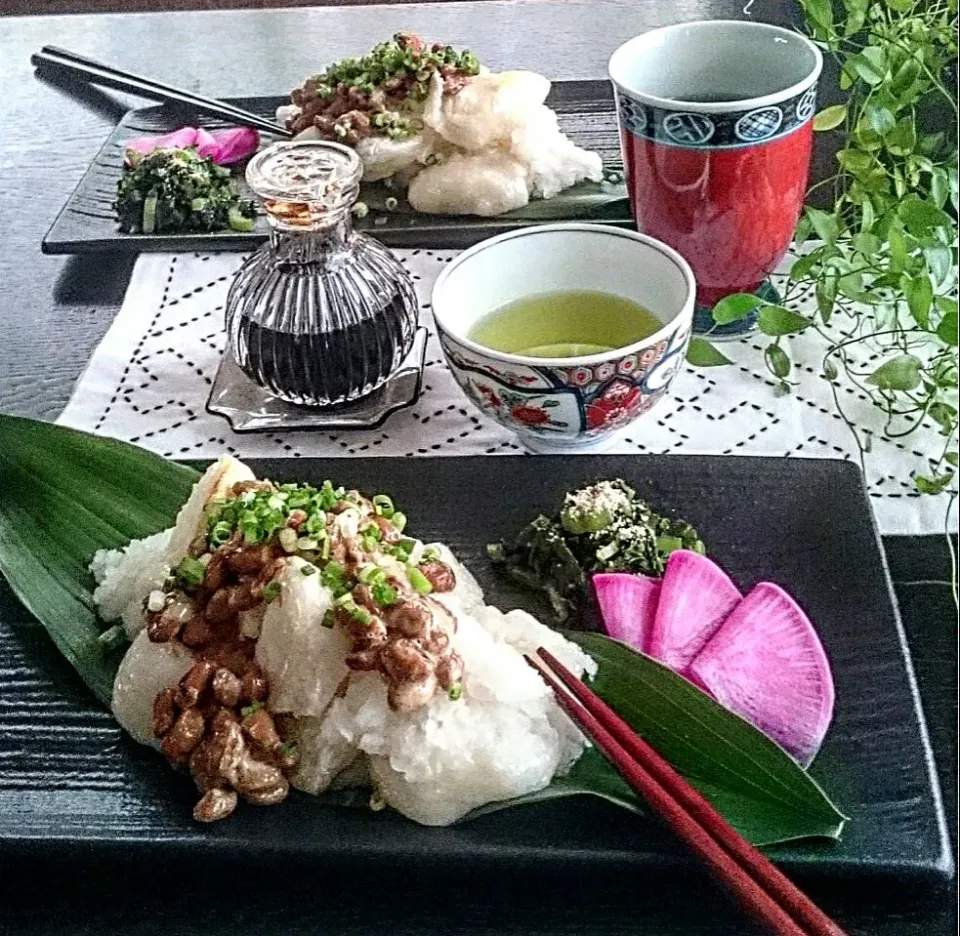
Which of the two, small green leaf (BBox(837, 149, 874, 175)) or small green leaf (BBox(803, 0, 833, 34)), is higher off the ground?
small green leaf (BBox(803, 0, 833, 34))

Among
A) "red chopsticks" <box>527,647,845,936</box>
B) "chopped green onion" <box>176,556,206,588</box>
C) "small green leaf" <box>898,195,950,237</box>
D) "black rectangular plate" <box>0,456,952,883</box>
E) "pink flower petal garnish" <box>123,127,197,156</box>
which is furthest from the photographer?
"pink flower petal garnish" <box>123,127,197,156</box>

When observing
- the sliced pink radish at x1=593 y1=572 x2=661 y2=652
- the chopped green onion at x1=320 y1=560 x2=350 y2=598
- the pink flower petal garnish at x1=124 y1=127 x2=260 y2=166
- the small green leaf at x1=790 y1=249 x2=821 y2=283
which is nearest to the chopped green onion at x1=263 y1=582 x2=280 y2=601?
the chopped green onion at x1=320 y1=560 x2=350 y2=598

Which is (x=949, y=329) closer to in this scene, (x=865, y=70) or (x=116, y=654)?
(x=865, y=70)

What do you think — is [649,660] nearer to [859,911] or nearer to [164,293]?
[859,911]

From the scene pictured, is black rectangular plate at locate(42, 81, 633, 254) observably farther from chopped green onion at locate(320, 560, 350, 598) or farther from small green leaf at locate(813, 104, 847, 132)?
chopped green onion at locate(320, 560, 350, 598)

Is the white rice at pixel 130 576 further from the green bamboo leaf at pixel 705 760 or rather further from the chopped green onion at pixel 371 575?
the green bamboo leaf at pixel 705 760

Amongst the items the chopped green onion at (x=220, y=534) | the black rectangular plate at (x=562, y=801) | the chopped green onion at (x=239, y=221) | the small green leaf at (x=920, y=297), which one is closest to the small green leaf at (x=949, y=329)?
the small green leaf at (x=920, y=297)

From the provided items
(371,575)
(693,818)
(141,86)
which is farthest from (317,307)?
(141,86)
